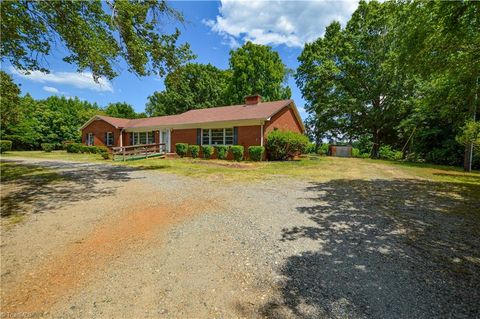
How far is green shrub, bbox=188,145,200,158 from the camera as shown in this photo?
64.2 feet

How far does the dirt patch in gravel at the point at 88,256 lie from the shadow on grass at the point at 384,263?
97.9 inches

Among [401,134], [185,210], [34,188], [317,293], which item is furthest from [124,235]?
[401,134]

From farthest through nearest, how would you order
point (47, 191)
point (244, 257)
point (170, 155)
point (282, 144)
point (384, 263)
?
point (170, 155)
point (282, 144)
point (47, 191)
point (244, 257)
point (384, 263)

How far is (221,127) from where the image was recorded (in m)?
19.1

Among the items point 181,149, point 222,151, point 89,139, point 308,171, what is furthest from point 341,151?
point 89,139

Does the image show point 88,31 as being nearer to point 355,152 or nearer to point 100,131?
point 100,131

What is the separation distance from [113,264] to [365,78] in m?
28.6

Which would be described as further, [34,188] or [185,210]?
[34,188]

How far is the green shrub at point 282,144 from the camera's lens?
1686 centimetres

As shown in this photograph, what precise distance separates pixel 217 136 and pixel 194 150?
7.27ft

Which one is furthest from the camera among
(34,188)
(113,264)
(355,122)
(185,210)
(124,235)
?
(355,122)

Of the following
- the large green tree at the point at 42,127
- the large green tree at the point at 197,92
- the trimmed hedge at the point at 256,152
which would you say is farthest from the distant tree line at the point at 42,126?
the trimmed hedge at the point at 256,152

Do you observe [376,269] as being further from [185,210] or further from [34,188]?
[34,188]

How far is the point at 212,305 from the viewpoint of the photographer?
8.58ft
